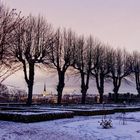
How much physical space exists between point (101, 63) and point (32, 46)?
1696cm

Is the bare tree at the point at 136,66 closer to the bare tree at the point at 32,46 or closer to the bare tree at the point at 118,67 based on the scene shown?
the bare tree at the point at 118,67

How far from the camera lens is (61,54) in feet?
163

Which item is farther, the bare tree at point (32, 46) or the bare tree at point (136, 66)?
the bare tree at point (136, 66)

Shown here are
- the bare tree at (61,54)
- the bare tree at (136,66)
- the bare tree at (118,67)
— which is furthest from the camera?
the bare tree at (136,66)

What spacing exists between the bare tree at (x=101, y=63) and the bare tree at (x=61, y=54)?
6.13 m

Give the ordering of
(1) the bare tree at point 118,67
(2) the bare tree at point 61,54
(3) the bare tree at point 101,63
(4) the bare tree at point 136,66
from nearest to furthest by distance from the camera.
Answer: (2) the bare tree at point 61,54 < (3) the bare tree at point 101,63 < (1) the bare tree at point 118,67 < (4) the bare tree at point 136,66

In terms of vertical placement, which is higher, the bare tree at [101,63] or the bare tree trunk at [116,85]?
the bare tree at [101,63]

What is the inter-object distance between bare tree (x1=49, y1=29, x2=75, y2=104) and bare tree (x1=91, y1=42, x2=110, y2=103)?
6135 mm

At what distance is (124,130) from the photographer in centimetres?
1797

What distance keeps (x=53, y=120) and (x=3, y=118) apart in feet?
11.4

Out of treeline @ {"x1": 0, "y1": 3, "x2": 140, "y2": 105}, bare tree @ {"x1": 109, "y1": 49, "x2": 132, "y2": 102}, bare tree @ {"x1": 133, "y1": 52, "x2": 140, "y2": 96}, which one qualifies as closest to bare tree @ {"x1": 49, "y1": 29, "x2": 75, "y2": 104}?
treeline @ {"x1": 0, "y1": 3, "x2": 140, "y2": 105}

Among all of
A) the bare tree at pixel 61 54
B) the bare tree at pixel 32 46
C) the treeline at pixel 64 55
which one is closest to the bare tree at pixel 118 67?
the treeline at pixel 64 55

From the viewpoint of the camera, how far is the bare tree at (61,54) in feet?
158

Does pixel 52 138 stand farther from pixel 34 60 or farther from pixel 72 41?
pixel 72 41
